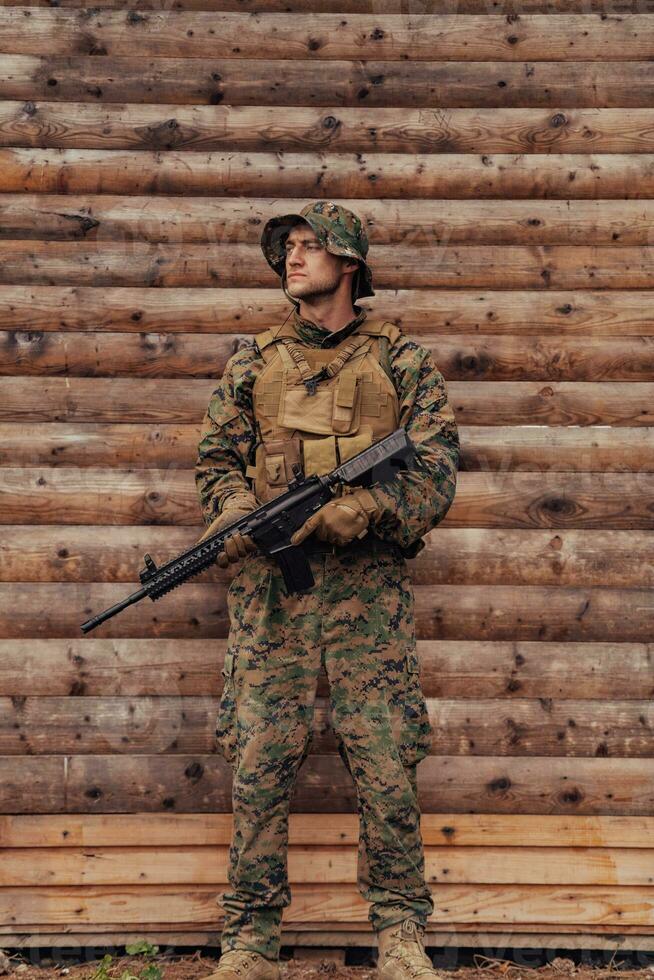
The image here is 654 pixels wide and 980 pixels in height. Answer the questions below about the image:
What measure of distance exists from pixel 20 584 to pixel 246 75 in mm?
2553

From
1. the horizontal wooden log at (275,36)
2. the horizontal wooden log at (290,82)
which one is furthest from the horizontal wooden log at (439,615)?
the horizontal wooden log at (275,36)

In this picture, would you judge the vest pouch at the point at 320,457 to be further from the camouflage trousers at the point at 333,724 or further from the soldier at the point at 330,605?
the camouflage trousers at the point at 333,724

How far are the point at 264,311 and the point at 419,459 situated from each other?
1.31 meters

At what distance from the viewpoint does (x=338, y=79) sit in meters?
4.47

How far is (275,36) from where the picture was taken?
4.48 meters

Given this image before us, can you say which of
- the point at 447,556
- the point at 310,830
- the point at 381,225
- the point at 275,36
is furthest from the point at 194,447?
the point at 275,36

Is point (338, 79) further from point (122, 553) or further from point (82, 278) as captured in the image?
point (122, 553)

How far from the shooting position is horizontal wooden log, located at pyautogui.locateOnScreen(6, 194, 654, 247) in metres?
4.38

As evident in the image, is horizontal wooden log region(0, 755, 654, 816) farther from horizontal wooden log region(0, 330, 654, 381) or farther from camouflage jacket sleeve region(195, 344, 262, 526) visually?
horizontal wooden log region(0, 330, 654, 381)

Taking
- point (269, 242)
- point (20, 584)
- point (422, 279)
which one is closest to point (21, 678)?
point (20, 584)

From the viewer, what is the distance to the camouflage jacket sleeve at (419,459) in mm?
3367

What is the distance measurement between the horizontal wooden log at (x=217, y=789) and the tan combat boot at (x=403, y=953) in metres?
0.83

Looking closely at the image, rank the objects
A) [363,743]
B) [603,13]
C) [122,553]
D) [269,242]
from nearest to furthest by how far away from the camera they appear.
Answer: [363,743] → [269,242] → [122,553] → [603,13]

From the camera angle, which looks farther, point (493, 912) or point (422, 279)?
point (422, 279)
